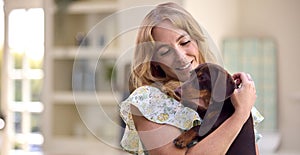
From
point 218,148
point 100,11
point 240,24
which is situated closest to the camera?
point 218,148

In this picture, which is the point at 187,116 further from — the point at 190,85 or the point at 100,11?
the point at 100,11

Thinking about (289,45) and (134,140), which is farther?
(289,45)

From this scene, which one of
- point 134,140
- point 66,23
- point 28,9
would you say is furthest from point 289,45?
point 134,140

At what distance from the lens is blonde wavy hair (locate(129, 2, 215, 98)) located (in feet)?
1.58

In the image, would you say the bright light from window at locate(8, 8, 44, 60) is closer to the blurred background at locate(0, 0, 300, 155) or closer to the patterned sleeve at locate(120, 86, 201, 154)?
the blurred background at locate(0, 0, 300, 155)

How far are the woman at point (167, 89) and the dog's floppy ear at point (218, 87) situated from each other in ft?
0.03

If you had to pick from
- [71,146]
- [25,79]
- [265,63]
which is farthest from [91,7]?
[265,63]

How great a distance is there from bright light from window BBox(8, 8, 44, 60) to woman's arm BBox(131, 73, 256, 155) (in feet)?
7.89

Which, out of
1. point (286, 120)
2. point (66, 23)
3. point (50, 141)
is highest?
point (66, 23)

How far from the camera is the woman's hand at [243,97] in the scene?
1.51ft

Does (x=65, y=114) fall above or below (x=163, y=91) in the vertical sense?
below

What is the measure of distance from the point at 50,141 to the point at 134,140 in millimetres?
2338

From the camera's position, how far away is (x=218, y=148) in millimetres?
448

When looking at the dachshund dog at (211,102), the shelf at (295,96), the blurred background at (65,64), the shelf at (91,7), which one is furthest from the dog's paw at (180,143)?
the shelf at (91,7)
